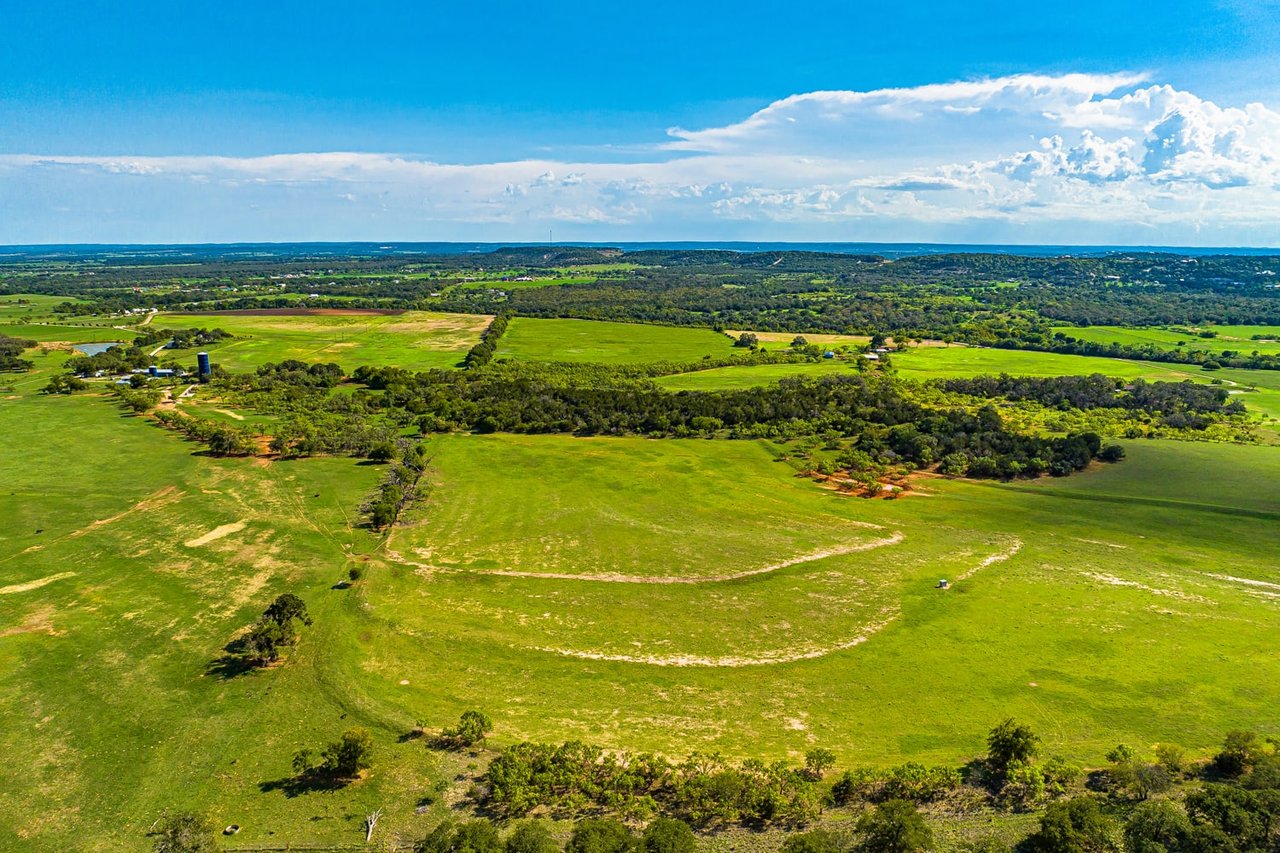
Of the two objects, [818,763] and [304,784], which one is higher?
[818,763]

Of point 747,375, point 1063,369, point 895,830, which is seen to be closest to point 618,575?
point 895,830

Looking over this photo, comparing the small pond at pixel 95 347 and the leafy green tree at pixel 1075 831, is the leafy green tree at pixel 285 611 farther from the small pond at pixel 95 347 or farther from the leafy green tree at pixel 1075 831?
the small pond at pixel 95 347

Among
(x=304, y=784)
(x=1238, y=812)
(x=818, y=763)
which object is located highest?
(x=1238, y=812)

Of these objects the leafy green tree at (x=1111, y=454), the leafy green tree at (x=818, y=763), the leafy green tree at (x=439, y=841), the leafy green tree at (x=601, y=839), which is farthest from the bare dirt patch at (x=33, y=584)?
the leafy green tree at (x=1111, y=454)

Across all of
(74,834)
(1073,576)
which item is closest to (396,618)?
(74,834)

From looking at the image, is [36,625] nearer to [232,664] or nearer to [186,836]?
[232,664]

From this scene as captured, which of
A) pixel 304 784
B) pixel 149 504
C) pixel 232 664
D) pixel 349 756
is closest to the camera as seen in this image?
pixel 349 756
